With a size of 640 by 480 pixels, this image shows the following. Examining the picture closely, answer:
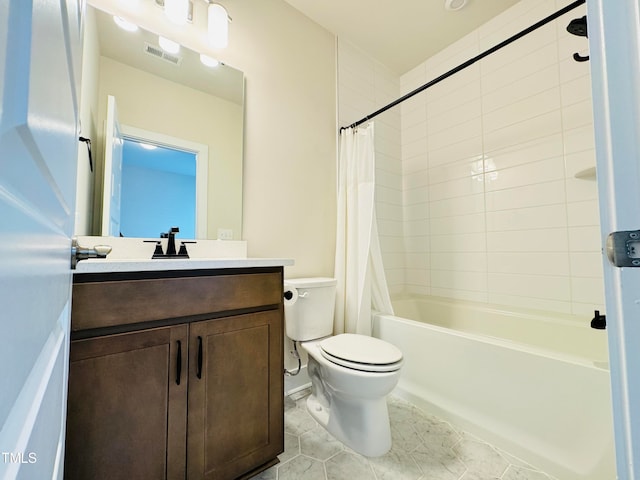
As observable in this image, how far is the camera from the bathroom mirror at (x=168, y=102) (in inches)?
47.7

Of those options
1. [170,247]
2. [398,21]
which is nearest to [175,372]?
[170,247]

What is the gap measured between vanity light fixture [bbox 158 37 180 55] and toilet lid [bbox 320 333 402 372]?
170 cm

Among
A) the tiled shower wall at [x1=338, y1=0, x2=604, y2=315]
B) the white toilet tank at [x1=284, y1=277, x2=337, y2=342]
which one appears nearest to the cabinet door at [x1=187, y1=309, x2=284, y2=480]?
the white toilet tank at [x1=284, y1=277, x2=337, y2=342]

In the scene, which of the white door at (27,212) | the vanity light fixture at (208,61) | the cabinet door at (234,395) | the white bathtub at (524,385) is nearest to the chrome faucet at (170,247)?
the cabinet door at (234,395)

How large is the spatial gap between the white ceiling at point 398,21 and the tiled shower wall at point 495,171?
0.11 metres

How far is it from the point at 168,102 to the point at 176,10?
1.46 ft

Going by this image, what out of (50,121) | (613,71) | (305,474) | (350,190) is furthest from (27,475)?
(350,190)

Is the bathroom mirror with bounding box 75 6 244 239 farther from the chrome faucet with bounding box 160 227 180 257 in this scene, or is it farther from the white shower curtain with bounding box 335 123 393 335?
the white shower curtain with bounding box 335 123 393 335

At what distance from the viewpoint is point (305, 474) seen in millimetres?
1106

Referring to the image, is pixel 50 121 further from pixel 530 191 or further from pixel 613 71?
pixel 530 191

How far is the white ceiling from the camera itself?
1.87 m

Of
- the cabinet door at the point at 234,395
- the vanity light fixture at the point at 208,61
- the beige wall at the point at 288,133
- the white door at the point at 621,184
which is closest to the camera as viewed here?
the white door at the point at 621,184

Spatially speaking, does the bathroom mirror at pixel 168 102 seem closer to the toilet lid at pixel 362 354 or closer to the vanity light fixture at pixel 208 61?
the vanity light fixture at pixel 208 61

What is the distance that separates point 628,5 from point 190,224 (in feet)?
5.09
